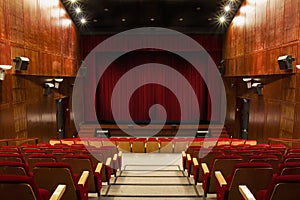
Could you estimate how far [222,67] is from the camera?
14172mm

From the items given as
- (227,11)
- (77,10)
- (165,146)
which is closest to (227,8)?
(227,11)

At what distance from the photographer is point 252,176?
119 inches

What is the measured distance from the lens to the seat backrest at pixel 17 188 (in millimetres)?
2053

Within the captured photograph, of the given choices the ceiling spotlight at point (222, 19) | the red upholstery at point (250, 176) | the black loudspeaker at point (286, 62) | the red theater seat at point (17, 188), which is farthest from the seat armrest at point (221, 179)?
the ceiling spotlight at point (222, 19)

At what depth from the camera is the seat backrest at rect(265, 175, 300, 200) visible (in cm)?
216

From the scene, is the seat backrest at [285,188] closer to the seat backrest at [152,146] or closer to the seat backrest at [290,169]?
the seat backrest at [290,169]

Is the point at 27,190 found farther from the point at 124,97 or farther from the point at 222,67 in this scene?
the point at 124,97

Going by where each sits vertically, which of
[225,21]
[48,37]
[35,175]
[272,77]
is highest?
[225,21]

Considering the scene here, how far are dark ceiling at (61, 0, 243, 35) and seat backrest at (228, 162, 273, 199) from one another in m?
9.29

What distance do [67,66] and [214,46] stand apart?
25.6 feet

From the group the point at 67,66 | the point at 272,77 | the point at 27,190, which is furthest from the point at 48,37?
the point at 27,190

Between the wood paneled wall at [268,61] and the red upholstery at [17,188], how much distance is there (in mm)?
6836

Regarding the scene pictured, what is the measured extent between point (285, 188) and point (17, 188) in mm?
2095

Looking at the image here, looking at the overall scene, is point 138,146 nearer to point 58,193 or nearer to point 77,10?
point 58,193
